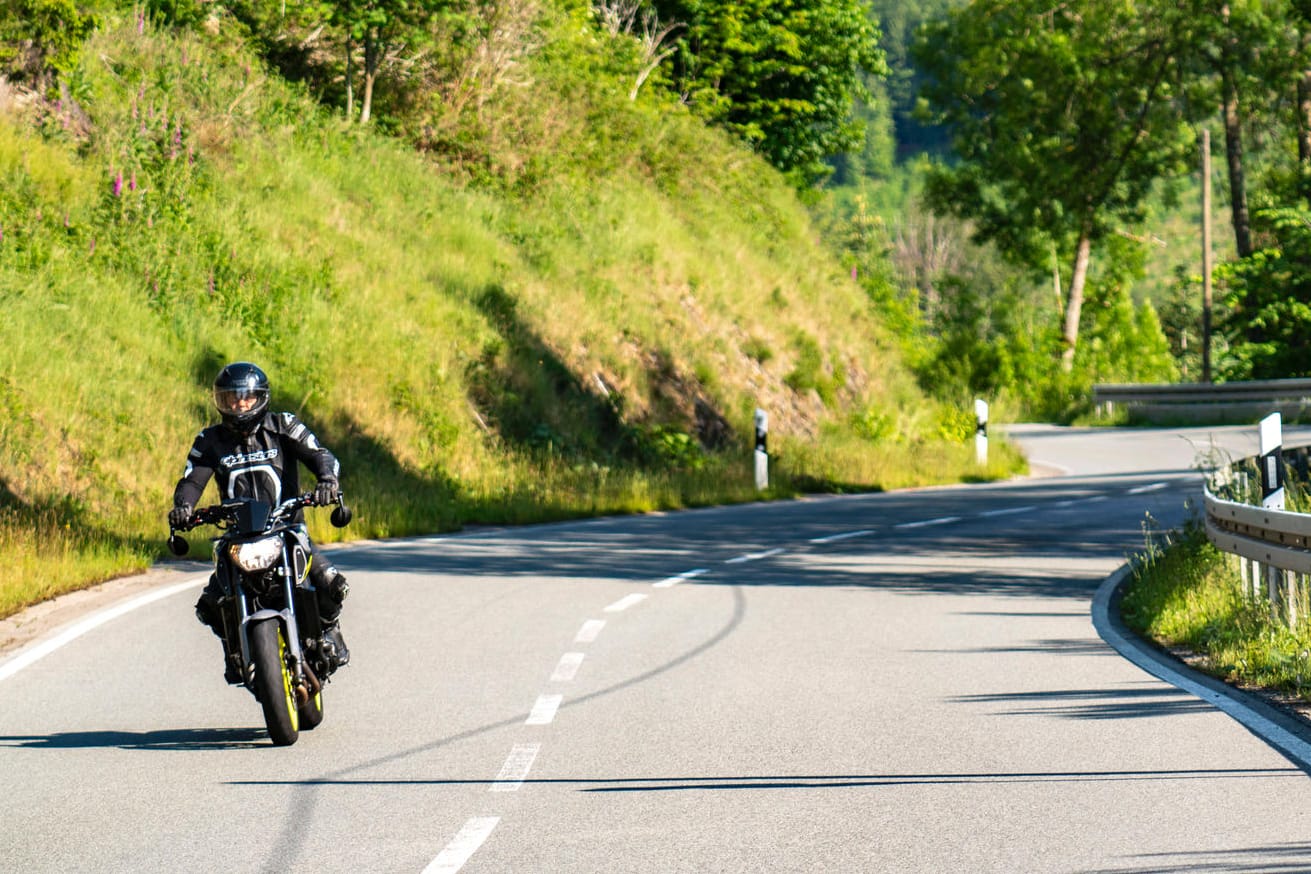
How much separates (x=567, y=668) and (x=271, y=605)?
7.72 feet

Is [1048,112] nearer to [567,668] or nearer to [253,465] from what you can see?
[567,668]

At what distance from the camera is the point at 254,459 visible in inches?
336

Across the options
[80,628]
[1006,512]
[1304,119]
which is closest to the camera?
[80,628]

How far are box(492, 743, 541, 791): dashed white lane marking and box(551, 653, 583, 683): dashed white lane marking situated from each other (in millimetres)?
1852

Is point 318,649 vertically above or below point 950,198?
below

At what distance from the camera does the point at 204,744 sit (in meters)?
8.38

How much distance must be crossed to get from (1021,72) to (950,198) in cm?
567

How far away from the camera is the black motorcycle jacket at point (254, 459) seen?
8.56 meters

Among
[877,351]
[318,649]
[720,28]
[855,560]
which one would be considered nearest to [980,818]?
[318,649]

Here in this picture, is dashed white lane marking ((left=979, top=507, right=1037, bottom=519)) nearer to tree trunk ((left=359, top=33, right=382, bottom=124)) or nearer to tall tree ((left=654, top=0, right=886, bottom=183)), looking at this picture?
tree trunk ((left=359, top=33, right=382, bottom=124))

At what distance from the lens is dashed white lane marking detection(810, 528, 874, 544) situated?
60.1ft

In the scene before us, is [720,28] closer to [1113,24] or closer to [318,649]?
[1113,24]

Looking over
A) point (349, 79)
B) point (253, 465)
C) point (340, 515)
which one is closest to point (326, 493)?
point (340, 515)

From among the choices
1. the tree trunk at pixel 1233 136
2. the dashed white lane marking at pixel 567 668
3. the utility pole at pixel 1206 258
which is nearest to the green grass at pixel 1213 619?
the dashed white lane marking at pixel 567 668
